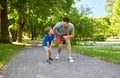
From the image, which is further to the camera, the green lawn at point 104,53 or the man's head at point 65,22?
the green lawn at point 104,53

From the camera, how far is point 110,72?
915 cm

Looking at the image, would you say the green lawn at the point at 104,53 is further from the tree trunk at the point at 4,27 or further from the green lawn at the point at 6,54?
Answer: the tree trunk at the point at 4,27

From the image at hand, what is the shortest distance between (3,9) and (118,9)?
26.8m

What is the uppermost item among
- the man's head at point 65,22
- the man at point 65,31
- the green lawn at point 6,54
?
the man's head at point 65,22

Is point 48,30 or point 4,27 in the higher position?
point 4,27

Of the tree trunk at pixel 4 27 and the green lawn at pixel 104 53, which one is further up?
the tree trunk at pixel 4 27

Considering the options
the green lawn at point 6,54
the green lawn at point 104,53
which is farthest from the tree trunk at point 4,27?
the green lawn at point 104,53

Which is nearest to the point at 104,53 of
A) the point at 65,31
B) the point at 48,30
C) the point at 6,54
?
the point at 65,31

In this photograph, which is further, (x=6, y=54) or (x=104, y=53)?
(x=6, y=54)

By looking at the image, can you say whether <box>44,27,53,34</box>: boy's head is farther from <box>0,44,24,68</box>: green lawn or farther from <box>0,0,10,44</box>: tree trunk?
<box>0,0,10,44</box>: tree trunk

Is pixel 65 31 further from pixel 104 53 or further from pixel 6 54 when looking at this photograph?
pixel 6 54

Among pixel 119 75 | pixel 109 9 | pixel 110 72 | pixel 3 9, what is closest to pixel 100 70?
pixel 110 72

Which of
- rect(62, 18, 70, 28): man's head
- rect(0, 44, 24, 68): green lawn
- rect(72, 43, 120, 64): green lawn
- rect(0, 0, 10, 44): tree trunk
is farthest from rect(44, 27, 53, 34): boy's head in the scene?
rect(0, 0, 10, 44): tree trunk

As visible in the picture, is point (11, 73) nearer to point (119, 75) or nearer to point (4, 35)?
point (119, 75)
